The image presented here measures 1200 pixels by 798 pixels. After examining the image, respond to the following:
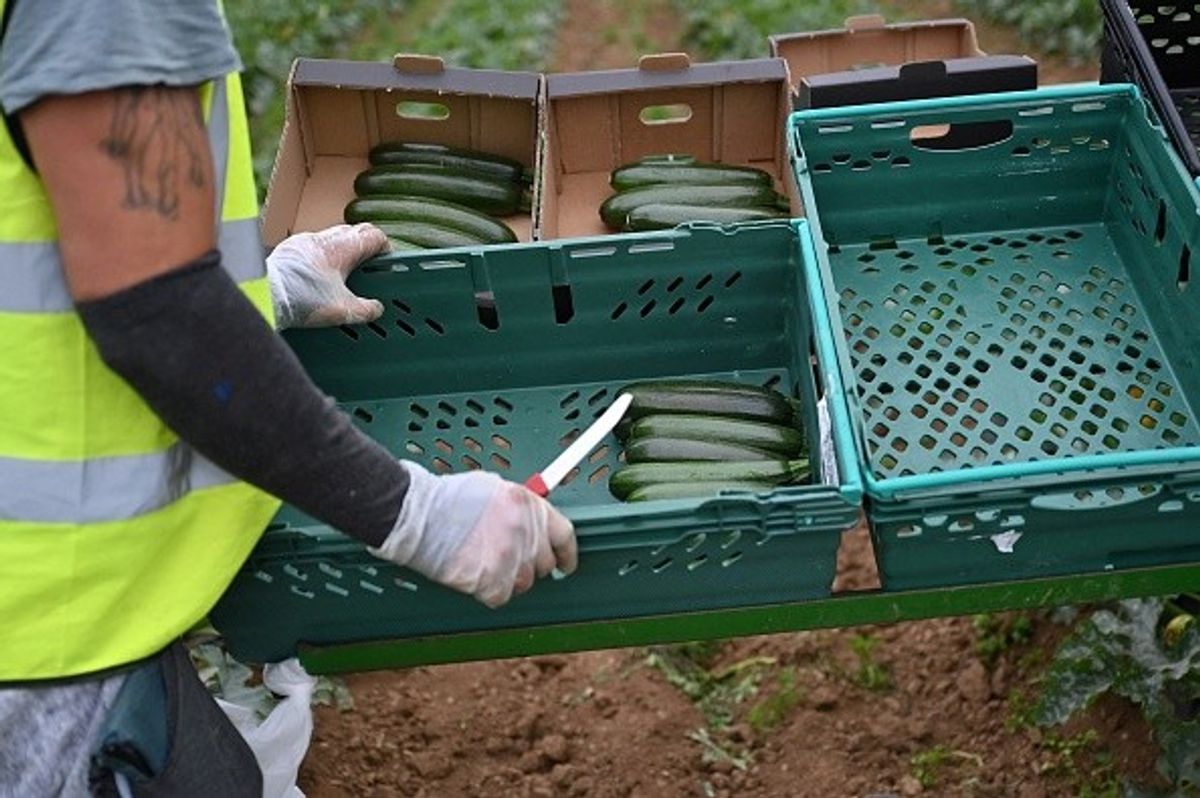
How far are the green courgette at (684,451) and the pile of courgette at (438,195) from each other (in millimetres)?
1247

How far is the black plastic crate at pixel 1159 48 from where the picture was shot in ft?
12.0

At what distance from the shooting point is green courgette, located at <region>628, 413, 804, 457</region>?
3.32 meters

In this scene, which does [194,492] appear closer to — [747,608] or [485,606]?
[485,606]

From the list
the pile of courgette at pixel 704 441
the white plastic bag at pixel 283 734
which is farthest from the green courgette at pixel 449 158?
the white plastic bag at pixel 283 734

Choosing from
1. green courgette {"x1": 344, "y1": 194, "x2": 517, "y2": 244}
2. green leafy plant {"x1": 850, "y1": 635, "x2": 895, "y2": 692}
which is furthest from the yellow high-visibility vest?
green leafy plant {"x1": 850, "y1": 635, "x2": 895, "y2": 692}

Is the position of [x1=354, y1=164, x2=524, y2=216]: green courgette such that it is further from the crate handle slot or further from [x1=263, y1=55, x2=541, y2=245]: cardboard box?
the crate handle slot

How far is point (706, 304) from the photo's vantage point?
11.4ft

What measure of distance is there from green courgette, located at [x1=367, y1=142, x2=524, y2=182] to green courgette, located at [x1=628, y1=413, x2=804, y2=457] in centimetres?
156

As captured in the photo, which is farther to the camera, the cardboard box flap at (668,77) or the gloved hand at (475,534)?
the cardboard box flap at (668,77)

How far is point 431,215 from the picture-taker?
174 inches

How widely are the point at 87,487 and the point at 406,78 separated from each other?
255 centimetres

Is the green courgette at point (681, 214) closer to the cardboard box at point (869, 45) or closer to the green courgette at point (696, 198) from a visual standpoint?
the green courgette at point (696, 198)

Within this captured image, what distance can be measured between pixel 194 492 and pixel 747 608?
1.09m

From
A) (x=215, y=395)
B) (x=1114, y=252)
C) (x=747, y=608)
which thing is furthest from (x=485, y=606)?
(x=1114, y=252)
